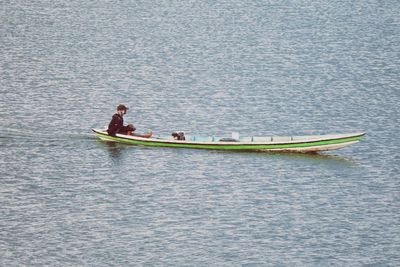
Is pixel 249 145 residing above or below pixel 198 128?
below

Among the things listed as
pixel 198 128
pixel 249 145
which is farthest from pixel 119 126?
pixel 198 128

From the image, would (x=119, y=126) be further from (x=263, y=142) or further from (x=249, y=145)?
(x=263, y=142)

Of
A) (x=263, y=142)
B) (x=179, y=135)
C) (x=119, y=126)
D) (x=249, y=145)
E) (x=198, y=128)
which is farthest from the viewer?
(x=198, y=128)

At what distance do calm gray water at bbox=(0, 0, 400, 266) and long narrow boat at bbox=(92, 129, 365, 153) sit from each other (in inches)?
15.5

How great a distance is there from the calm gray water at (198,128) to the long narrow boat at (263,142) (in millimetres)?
393

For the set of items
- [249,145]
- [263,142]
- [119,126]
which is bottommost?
[249,145]

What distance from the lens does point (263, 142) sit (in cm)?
6181

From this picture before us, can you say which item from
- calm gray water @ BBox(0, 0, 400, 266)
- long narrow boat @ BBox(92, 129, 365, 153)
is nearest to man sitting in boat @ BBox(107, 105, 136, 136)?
long narrow boat @ BBox(92, 129, 365, 153)

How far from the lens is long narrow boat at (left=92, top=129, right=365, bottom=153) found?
6156 centimetres

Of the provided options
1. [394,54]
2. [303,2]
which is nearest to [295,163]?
[394,54]

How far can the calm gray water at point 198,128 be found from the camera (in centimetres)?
5266

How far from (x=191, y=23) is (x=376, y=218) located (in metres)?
45.1

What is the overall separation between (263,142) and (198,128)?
23.0 feet

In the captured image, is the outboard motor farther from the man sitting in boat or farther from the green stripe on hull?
the man sitting in boat
